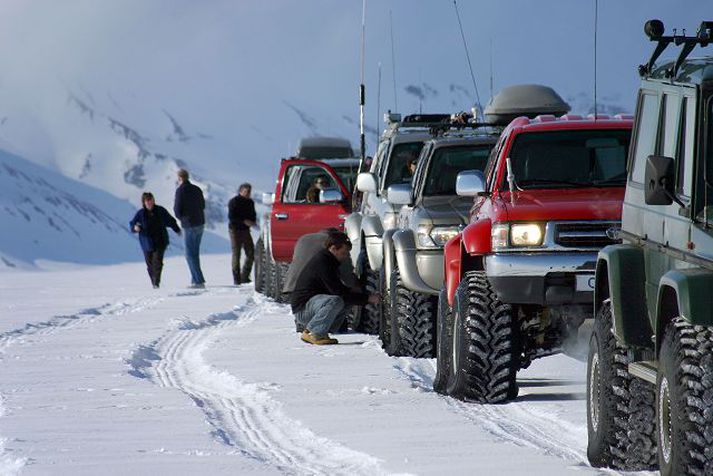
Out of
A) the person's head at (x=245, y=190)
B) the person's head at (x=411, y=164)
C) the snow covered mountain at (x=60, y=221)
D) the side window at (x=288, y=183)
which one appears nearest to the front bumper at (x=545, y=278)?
the person's head at (x=411, y=164)

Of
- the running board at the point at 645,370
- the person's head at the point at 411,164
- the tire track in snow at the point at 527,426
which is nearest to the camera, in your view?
the running board at the point at 645,370

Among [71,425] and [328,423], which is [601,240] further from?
[71,425]

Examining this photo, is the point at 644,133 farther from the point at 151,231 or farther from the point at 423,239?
the point at 151,231

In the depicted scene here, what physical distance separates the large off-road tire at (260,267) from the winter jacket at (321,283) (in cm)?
847

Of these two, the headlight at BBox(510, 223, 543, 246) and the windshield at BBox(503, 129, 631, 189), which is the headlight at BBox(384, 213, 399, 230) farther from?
the headlight at BBox(510, 223, 543, 246)

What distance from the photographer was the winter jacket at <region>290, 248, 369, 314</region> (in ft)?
53.7

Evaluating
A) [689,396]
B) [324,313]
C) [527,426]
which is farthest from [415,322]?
[689,396]

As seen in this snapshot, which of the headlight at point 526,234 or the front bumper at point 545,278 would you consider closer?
the front bumper at point 545,278

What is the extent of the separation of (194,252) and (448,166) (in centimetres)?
1340

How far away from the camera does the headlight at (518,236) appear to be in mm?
11445

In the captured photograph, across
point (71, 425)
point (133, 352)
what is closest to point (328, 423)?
point (71, 425)

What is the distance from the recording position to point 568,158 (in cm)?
1253

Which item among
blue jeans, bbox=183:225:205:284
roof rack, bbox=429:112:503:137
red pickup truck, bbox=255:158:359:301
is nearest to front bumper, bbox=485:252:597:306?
roof rack, bbox=429:112:503:137

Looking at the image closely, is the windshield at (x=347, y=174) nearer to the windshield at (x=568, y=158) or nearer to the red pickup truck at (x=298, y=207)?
the red pickup truck at (x=298, y=207)
